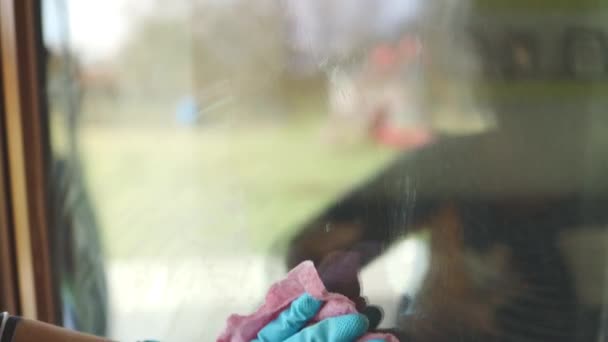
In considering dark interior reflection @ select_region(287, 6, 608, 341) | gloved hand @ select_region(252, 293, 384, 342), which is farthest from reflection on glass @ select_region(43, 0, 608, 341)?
gloved hand @ select_region(252, 293, 384, 342)

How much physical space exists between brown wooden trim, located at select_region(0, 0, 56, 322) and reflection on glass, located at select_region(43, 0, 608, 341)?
2 centimetres

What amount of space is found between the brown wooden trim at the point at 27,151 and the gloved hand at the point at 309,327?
0.47 metres

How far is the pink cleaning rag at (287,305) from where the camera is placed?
0.72 metres

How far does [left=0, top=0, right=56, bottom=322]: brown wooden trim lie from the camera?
98 centimetres

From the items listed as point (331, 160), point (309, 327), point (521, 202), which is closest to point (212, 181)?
point (331, 160)

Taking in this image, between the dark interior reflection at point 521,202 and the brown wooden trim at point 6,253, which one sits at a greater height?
the dark interior reflection at point 521,202

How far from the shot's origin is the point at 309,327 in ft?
2.27

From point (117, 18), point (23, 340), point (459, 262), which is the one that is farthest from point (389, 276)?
point (117, 18)

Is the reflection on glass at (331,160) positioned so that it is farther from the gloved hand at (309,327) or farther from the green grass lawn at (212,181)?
the gloved hand at (309,327)

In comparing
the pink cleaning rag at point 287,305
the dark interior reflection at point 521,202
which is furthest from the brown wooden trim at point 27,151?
the dark interior reflection at point 521,202

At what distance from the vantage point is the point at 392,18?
2.52ft

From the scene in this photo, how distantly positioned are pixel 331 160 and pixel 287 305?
0.64ft

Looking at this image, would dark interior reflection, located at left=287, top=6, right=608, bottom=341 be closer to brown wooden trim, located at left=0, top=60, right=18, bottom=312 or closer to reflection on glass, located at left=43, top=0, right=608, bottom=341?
reflection on glass, located at left=43, top=0, right=608, bottom=341

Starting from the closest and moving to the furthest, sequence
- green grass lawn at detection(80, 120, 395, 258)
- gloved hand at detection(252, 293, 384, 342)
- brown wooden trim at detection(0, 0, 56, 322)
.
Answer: gloved hand at detection(252, 293, 384, 342)
green grass lawn at detection(80, 120, 395, 258)
brown wooden trim at detection(0, 0, 56, 322)
